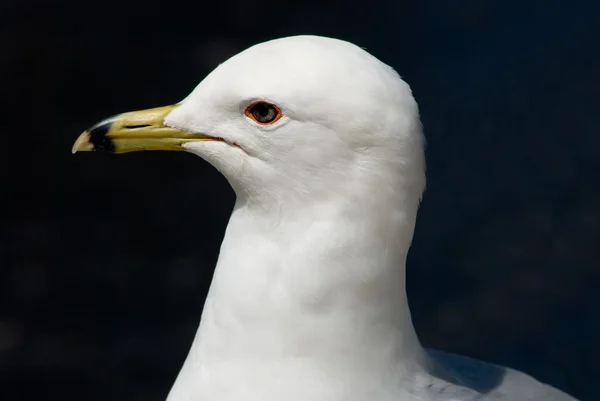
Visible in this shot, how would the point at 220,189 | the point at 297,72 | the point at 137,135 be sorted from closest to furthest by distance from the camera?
the point at 297,72 < the point at 137,135 < the point at 220,189

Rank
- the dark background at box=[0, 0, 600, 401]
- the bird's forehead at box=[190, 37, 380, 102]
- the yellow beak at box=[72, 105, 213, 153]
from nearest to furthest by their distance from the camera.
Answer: the bird's forehead at box=[190, 37, 380, 102] < the yellow beak at box=[72, 105, 213, 153] < the dark background at box=[0, 0, 600, 401]

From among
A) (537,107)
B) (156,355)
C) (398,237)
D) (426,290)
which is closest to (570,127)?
(537,107)

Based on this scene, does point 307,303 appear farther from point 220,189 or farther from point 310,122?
point 220,189

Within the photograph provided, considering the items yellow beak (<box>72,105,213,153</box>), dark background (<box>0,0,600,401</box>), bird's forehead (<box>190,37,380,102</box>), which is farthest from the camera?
dark background (<box>0,0,600,401</box>)

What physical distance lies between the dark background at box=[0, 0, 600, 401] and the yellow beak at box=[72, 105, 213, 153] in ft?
5.08

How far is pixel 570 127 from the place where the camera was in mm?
4047

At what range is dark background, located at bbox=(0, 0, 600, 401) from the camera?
3.59 metres

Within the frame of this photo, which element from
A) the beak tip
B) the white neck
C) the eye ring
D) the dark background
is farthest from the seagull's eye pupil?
the dark background

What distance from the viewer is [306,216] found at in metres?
1.91

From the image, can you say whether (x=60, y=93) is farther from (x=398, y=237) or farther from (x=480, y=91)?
(x=398, y=237)

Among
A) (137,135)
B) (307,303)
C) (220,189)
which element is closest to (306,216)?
(307,303)

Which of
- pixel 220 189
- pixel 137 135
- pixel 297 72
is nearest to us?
pixel 297 72

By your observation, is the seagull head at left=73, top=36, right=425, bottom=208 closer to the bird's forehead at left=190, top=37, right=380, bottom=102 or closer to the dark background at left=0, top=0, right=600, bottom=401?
the bird's forehead at left=190, top=37, right=380, bottom=102

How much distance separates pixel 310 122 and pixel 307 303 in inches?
11.2
